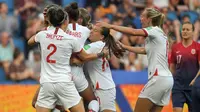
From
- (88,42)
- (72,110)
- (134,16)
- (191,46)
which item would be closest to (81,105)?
(72,110)

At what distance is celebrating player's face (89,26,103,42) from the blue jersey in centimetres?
204

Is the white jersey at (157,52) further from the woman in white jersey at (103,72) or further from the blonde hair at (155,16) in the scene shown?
the woman in white jersey at (103,72)

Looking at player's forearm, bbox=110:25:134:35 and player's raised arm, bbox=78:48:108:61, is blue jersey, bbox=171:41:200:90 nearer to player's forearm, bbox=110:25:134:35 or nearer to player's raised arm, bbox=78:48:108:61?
player's raised arm, bbox=78:48:108:61

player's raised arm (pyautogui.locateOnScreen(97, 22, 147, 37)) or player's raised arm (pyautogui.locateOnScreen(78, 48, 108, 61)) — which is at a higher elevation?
player's raised arm (pyautogui.locateOnScreen(97, 22, 147, 37))

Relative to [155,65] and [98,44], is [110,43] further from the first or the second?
[155,65]

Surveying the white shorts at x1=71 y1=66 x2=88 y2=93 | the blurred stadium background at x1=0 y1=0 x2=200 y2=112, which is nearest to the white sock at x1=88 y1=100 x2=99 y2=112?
the white shorts at x1=71 y1=66 x2=88 y2=93

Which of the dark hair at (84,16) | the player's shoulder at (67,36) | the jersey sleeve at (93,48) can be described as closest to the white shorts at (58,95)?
the player's shoulder at (67,36)

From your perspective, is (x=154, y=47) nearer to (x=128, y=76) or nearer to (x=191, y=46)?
(x=191, y=46)

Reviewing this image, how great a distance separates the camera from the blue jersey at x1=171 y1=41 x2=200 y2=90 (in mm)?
12555

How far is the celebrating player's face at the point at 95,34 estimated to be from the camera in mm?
11086

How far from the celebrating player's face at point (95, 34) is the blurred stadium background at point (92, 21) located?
254cm

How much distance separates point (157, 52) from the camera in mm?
11109

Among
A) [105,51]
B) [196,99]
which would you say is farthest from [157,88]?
[105,51]

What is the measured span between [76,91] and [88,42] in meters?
1.75
